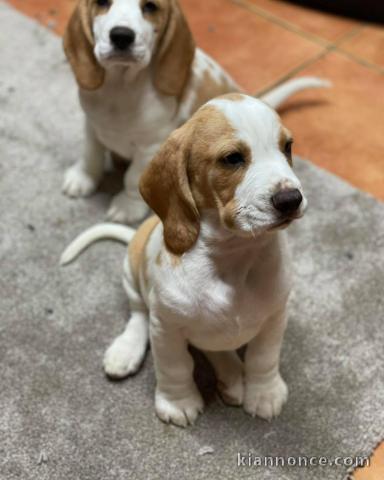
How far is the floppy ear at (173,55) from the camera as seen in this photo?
2.08 metres

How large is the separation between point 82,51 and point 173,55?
309 mm

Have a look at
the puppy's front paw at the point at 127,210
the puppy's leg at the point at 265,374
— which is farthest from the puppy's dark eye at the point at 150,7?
the puppy's leg at the point at 265,374

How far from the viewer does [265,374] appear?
176 cm

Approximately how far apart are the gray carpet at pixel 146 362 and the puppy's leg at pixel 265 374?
0.13 ft

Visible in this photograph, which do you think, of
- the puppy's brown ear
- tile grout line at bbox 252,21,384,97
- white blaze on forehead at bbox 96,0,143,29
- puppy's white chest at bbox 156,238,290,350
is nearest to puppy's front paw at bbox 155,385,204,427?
puppy's white chest at bbox 156,238,290,350

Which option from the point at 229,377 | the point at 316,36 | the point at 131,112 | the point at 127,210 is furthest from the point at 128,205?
the point at 316,36

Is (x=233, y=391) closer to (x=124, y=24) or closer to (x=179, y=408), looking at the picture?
(x=179, y=408)

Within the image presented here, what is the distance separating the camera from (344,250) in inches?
90.4

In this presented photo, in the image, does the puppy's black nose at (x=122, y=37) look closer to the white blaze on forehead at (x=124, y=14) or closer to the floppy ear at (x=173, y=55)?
the white blaze on forehead at (x=124, y=14)

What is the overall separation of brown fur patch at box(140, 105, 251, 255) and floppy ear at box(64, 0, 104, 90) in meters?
0.76

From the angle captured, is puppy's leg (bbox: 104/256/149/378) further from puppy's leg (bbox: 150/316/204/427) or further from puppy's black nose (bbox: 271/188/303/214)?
puppy's black nose (bbox: 271/188/303/214)

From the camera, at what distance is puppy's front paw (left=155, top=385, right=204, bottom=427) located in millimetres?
1779

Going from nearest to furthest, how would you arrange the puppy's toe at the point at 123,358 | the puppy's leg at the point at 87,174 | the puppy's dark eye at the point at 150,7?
the puppy's toe at the point at 123,358, the puppy's dark eye at the point at 150,7, the puppy's leg at the point at 87,174

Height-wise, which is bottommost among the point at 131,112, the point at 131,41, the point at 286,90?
the point at 286,90
